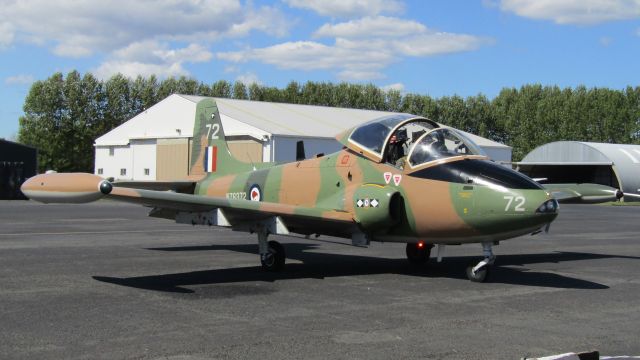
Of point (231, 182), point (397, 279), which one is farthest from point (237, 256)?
point (397, 279)

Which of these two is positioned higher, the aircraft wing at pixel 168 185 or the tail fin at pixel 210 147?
the tail fin at pixel 210 147

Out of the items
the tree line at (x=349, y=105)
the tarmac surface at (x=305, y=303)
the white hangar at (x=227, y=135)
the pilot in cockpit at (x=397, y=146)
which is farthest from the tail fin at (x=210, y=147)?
the tree line at (x=349, y=105)

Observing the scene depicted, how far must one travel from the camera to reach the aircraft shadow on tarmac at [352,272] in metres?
11.5

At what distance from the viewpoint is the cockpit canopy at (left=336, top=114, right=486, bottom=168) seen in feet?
38.8

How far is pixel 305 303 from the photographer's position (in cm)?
967

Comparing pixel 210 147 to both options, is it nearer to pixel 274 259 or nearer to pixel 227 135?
pixel 274 259

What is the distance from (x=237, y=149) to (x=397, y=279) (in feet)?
123

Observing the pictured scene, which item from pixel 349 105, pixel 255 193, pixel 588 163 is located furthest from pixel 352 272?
pixel 349 105

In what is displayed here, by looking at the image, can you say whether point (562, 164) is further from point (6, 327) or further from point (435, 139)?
point (6, 327)

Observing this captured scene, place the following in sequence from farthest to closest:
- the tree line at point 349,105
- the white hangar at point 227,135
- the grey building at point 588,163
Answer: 1. the tree line at point 349,105
2. the grey building at point 588,163
3. the white hangar at point 227,135

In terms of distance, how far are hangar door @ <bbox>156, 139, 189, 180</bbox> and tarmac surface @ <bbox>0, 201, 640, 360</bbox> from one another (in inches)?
1380

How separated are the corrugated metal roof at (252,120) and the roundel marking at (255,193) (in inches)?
1253

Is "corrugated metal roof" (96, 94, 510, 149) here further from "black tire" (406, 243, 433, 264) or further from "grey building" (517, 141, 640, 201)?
"black tire" (406, 243, 433, 264)

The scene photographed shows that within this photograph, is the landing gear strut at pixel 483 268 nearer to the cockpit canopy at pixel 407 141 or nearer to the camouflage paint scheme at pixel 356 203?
the camouflage paint scheme at pixel 356 203
